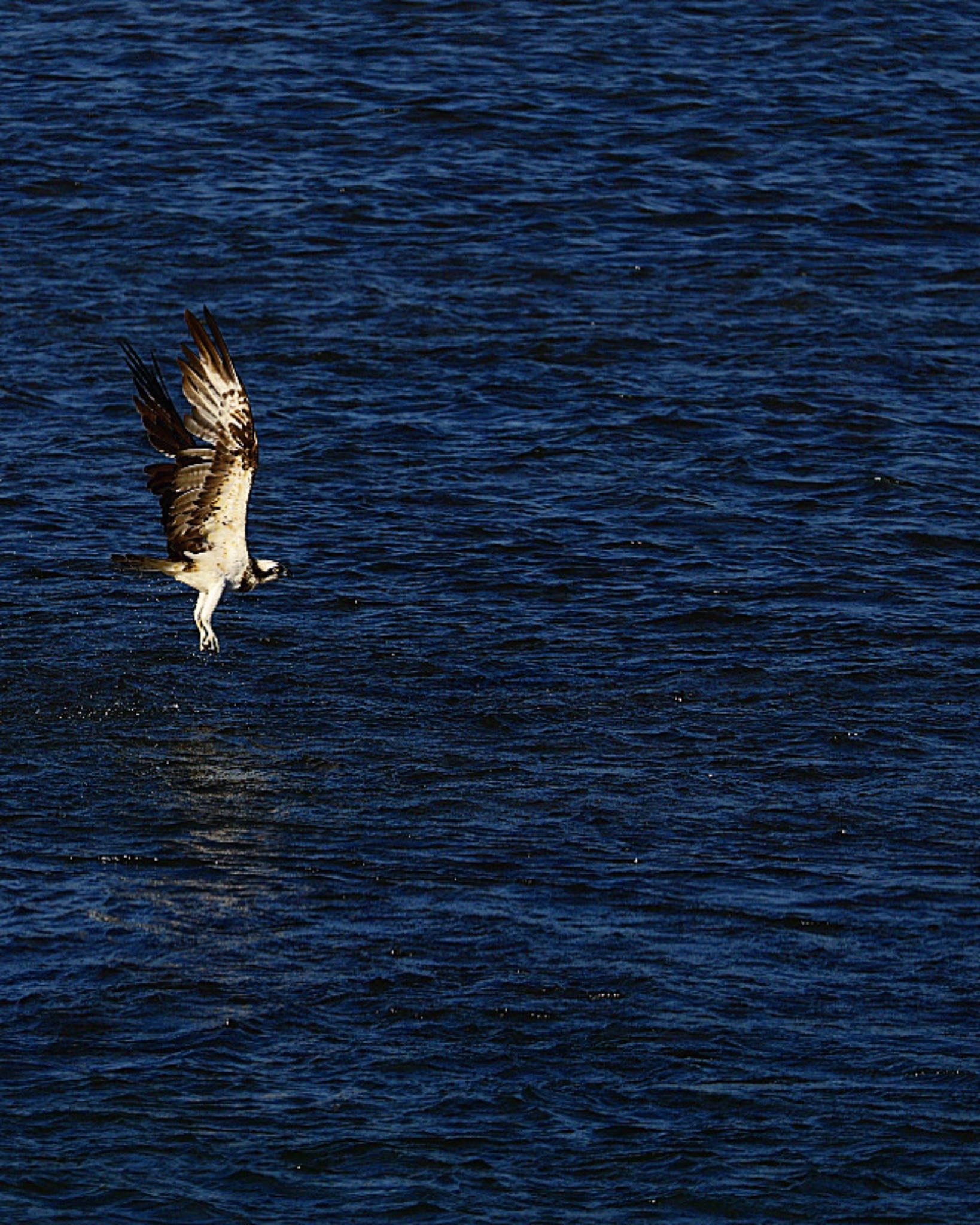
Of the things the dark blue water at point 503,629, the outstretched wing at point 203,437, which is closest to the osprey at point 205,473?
the outstretched wing at point 203,437

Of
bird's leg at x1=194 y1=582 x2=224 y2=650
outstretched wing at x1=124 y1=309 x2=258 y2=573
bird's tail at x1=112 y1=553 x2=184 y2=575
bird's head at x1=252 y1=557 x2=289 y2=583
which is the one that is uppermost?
outstretched wing at x1=124 y1=309 x2=258 y2=573

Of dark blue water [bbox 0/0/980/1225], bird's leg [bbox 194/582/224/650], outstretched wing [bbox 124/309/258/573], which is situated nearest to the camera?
dark blue water [bbox 0/0/980/1225]

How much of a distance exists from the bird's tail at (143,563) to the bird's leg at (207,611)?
1.16ft

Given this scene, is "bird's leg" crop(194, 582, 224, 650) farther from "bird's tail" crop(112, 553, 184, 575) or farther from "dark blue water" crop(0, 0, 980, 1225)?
"dark blue water" crop(0, 0, 980, 1225)

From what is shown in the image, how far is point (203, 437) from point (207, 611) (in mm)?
1489

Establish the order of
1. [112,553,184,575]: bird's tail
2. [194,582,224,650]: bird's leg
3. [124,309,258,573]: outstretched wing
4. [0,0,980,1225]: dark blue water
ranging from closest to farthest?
1. [0,0,980,1225]: dark blue water
2. [124,309,258,573]: outstretched wing
3. [112,553,184,575]: bird's tail
4. [194,582,224,650]: bird's leg

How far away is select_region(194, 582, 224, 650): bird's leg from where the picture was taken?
14.3 meters

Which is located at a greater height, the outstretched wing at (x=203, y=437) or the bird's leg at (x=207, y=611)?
the outstretched wing at (x=203, y=437)

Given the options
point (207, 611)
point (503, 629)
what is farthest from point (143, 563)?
point (503, 629)

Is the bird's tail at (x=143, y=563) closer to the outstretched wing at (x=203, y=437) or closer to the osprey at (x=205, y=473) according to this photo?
the osprey at (x=205, y=473)

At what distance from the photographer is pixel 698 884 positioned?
12.3 meters

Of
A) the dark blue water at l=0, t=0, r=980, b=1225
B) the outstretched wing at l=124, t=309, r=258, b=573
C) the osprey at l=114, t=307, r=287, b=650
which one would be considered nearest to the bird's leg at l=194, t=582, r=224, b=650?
the osprey at l=114, t=307, r=287, b=650

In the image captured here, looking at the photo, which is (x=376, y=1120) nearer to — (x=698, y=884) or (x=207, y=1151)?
(x=207, y=1151)

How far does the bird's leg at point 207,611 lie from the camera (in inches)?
561
